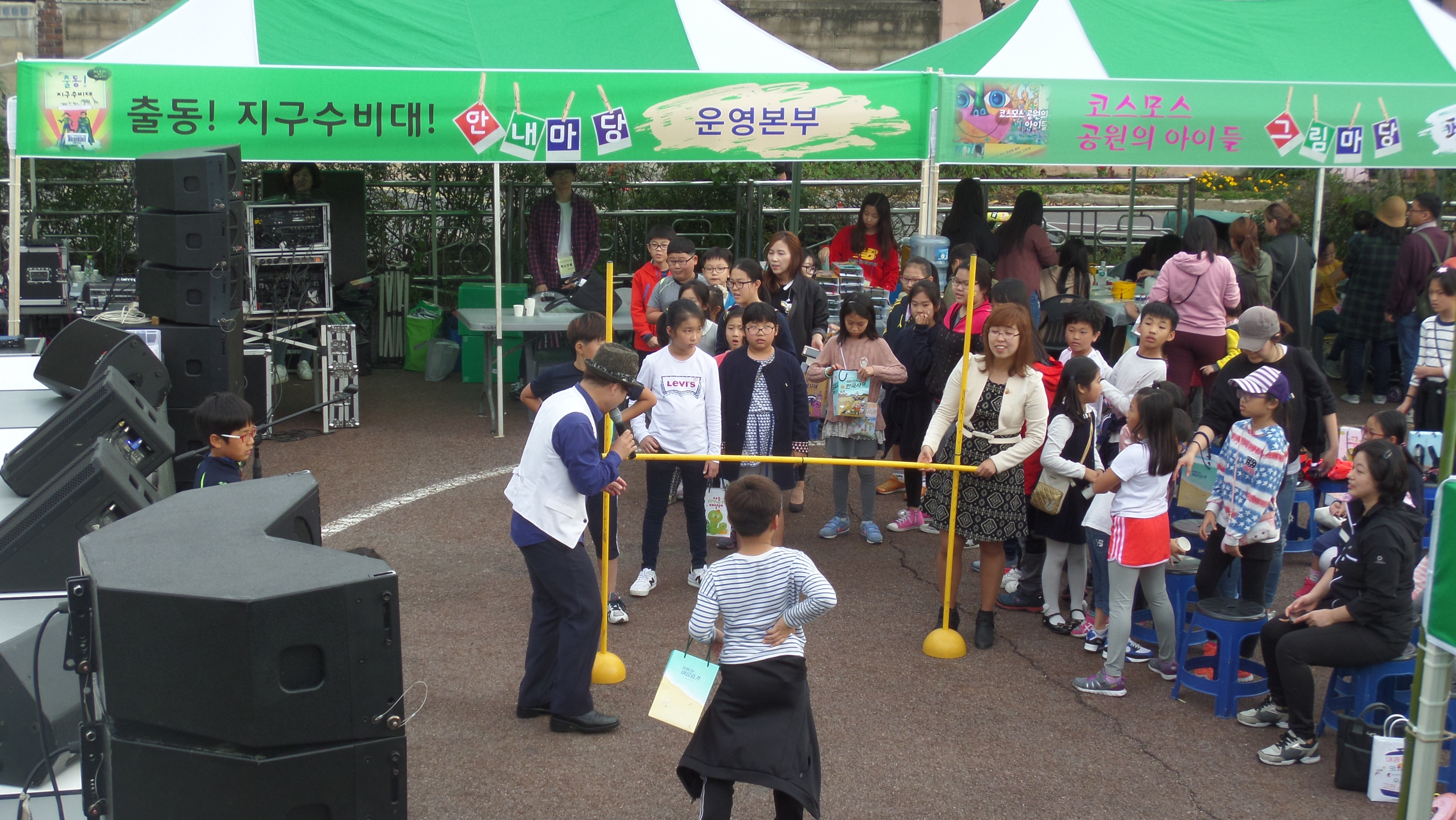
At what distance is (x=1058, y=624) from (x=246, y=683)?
4423mm

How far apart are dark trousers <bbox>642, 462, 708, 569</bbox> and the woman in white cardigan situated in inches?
51.5

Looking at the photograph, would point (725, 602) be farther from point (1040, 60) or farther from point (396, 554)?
point (1040, 60)

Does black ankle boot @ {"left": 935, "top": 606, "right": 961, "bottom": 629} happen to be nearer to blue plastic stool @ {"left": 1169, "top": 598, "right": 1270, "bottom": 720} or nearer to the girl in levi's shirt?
the girl in levi's shirt

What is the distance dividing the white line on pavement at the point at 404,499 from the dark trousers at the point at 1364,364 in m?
7.56

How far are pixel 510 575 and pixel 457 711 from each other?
166 centimetres

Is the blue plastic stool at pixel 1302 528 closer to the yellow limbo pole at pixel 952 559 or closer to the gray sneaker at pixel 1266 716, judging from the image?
the gray sneaker at pixel 1266 716

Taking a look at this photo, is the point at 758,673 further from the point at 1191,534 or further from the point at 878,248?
the point at 878,248

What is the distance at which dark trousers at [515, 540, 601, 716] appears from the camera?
4746 millimetres

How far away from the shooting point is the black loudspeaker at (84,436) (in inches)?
194

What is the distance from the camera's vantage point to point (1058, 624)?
19.9ft

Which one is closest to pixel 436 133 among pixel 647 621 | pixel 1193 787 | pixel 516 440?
pixel 516 440

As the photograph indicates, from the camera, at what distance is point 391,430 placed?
31.8ft

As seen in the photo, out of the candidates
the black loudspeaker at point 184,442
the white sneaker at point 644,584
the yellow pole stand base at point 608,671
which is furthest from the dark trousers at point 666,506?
the black loudspeaker at point 184,442

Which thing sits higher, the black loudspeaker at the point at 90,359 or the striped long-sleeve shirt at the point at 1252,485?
the black loudspeaker at the point at 90,359
